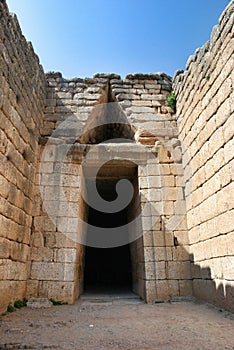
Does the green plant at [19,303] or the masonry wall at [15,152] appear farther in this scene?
the green plant at [19,303]

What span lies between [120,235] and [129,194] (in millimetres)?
1483

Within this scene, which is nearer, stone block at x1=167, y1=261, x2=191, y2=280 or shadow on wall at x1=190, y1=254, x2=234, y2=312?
shadow on wall at x1=190, y1=254, x2=234, y2=312

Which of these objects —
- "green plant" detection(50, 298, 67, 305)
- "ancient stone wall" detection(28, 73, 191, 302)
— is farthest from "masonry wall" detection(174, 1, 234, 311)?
"green plant" detection(50, 298, 67, 305)

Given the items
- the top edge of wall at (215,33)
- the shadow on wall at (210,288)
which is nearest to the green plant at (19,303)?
the shadow on wall at (210,288)

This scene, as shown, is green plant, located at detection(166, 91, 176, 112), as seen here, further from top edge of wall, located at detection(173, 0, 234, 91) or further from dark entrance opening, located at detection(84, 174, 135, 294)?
dark entrance opening, located at detection(84, 174, 135, 294)

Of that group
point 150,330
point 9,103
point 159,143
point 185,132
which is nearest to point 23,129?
point 9,103

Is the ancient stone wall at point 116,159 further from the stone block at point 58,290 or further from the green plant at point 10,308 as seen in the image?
the green plant at point 10,308

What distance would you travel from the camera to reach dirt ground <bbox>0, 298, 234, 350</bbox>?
271 cm

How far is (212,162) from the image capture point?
439 centimetres

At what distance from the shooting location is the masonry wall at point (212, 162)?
3.86 m

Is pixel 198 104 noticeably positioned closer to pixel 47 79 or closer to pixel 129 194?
pixel 129 194

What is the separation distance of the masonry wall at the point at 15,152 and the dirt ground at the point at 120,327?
74cm

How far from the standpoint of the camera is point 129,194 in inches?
283

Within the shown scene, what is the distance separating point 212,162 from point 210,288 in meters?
2.07
